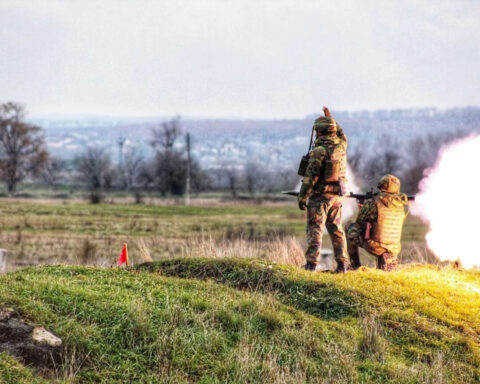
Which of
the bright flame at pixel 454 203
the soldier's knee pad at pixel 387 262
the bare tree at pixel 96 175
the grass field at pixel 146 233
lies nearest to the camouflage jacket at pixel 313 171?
the soldier's knee pad at pixel 387 262

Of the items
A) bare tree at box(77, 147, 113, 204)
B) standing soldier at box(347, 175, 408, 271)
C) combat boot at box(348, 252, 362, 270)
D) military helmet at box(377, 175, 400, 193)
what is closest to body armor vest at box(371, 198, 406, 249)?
standing soldier at box(347, 175, 408, 271)

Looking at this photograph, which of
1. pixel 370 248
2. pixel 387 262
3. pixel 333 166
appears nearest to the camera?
pixel 333 166

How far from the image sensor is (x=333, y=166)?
37.4 ft

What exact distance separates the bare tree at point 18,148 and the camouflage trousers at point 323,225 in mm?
73044

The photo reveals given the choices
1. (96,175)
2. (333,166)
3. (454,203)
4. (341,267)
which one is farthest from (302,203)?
(96,175)

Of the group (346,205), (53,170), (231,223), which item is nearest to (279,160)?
(53,170)

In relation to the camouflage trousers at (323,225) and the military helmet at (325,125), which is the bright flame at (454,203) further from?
the military helmet at (325,125)

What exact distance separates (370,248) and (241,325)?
15.9 feet

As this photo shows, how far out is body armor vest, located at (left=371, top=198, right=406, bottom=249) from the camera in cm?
1210

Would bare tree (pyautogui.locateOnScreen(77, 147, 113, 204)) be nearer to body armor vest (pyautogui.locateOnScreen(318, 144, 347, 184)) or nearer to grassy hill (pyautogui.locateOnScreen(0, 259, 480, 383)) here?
body armor vest (pyautogui.locateOnScreen(318, 144, 347, 184))

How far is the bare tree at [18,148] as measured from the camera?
80500 millimetres

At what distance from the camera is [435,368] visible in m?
7.72

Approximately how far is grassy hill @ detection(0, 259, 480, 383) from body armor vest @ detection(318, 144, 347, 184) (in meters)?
1.84

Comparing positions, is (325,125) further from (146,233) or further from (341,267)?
(146,233)
